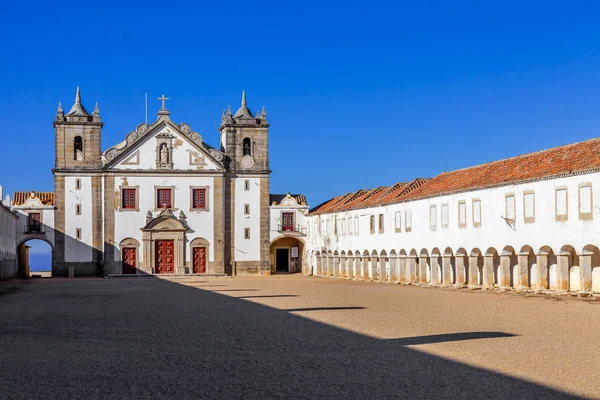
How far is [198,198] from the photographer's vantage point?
52.9m

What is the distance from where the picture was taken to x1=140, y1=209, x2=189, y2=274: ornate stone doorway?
51594 millimetres

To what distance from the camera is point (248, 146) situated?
180 feet

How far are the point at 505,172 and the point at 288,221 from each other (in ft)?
84.3

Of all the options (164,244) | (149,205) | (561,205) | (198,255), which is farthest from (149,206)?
(561,205)

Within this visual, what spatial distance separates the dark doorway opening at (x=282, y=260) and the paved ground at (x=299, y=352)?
129 feet

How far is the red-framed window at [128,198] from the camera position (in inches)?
2039

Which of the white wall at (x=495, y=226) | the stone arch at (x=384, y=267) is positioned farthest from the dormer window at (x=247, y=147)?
the stone arch at (x=384, y=267)

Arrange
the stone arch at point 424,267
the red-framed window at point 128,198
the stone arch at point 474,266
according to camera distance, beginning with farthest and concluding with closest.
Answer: the red-framed window at point 128,198 → the stone arch at point 424,267 → the stone arch at point 474,266

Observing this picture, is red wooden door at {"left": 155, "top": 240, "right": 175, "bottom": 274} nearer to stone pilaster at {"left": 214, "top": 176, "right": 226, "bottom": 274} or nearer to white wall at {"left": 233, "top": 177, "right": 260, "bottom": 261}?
stone pilaster at {"left": 214, "top": 176, "right": 226, "bottom": 274}

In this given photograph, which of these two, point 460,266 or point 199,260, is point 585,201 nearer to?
point 460,266

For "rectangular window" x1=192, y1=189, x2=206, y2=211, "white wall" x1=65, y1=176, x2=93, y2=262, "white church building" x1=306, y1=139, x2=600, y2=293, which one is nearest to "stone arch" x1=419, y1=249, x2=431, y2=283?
"white church building" x1=306, y1=139, x2=600, y2=293

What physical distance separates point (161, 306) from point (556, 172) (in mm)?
14428

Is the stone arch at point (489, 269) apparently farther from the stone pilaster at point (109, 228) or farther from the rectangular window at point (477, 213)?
the stone pilaster at point (109, 228)

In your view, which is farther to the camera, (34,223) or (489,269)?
(34,223)
